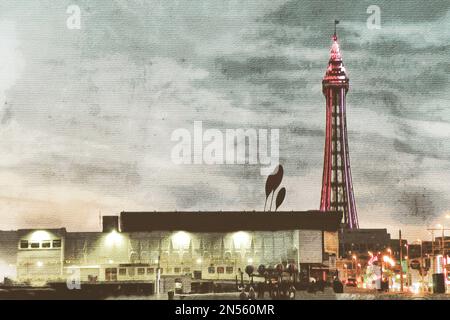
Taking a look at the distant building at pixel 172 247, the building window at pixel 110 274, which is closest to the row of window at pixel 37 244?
the distant building at pixel 172 247

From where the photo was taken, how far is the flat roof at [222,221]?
74.3 meters

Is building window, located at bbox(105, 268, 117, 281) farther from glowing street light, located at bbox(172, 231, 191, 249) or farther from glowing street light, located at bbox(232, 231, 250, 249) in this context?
glowing street light, located at bbox(232, 231, 250, 249)

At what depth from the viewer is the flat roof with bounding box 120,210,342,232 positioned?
74.3m

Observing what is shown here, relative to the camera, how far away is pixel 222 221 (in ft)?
249

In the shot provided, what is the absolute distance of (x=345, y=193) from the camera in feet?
419

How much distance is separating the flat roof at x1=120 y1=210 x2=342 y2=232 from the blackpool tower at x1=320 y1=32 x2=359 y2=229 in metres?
49.8

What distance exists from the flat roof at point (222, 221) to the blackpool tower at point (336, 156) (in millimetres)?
49806

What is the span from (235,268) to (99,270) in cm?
1287

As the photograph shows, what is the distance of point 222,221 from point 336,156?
184 feet

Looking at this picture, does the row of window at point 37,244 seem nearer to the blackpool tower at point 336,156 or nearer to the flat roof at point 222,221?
the flat roof at point 222,221
